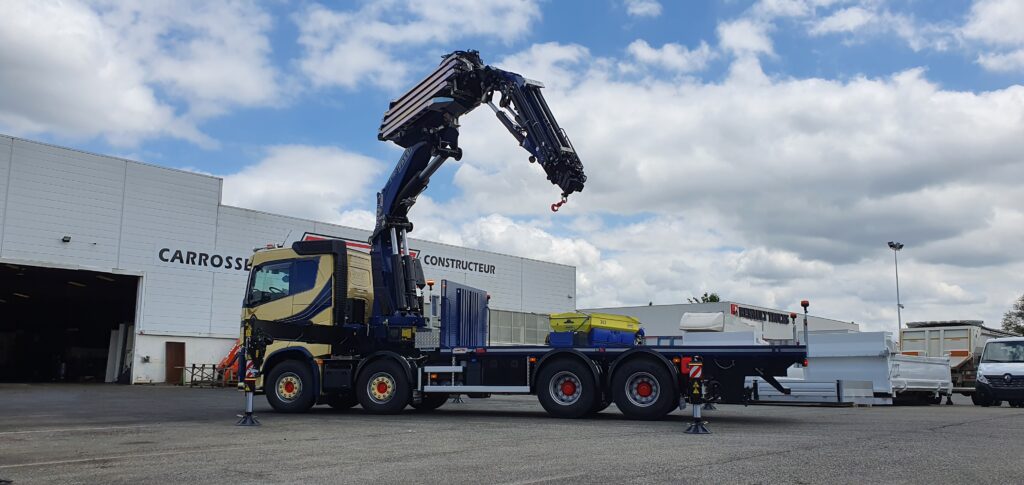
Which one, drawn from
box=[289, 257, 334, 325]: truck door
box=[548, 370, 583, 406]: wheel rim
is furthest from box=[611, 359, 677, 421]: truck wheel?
box=[289, 257, 334, 325]: truck door

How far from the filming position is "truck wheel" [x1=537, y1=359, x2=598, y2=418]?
14.8 meters

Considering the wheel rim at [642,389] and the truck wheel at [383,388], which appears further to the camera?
the truck wheel at [383,388]

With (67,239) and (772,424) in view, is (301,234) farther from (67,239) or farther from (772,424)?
(772,424)

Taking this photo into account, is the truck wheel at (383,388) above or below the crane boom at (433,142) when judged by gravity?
below

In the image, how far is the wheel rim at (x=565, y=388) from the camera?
1491cm

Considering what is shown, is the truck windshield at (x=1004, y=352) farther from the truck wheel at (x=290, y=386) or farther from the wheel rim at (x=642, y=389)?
the truck wheel at (x=290, y=386)

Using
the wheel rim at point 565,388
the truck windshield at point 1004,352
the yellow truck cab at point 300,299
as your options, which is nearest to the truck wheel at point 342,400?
the yellow truck cab at point 300,299

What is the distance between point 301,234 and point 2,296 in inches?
644

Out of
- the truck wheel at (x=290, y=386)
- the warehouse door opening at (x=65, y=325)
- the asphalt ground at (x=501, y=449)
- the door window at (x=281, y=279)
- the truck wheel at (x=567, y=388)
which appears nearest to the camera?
the asphalt ground at (x=501, y=449)

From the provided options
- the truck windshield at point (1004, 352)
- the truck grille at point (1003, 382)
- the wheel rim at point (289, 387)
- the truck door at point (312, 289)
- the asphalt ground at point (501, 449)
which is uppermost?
the truck door at point (312, 289)

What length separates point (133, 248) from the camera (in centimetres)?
3228

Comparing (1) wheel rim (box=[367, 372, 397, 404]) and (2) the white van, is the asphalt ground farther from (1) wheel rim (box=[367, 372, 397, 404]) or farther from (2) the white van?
(2) the white van

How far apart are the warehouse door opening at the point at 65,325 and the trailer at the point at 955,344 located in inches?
1149

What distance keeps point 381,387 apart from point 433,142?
494cm
